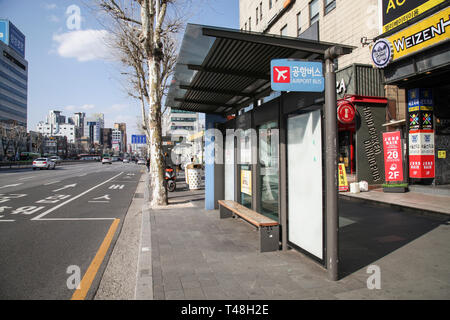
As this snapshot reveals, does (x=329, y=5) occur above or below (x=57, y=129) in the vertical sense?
below

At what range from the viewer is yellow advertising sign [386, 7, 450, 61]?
377 inches

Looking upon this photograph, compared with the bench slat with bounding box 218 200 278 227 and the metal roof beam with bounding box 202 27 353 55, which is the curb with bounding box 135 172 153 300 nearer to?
the bench slat with bounding box 218 200 278 227

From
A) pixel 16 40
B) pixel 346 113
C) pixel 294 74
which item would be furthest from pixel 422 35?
pixel 16 40

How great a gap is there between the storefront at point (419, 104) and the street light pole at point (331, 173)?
9433 mm

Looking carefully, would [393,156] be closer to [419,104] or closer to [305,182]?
[419,104]

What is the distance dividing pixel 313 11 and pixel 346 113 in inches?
358

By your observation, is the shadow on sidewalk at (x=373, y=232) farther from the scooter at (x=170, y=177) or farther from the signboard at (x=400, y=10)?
the scooter at (x=170, y=177)

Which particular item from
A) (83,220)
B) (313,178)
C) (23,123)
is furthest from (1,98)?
(313,178)

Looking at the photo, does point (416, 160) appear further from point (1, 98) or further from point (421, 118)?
point (1, 98)

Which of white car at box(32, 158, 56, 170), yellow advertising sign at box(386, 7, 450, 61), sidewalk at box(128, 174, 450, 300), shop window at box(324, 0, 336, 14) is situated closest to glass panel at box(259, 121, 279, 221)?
sidewalk at box(128, 174, 450, 300)

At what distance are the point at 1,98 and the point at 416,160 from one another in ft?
357

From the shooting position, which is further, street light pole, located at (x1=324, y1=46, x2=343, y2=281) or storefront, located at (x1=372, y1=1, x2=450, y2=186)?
storefront, located at (x1=372, y1=1, x2=450, y2=186)

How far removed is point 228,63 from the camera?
Result: 5438 millimetres

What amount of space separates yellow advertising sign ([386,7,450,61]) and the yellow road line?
460 inches
